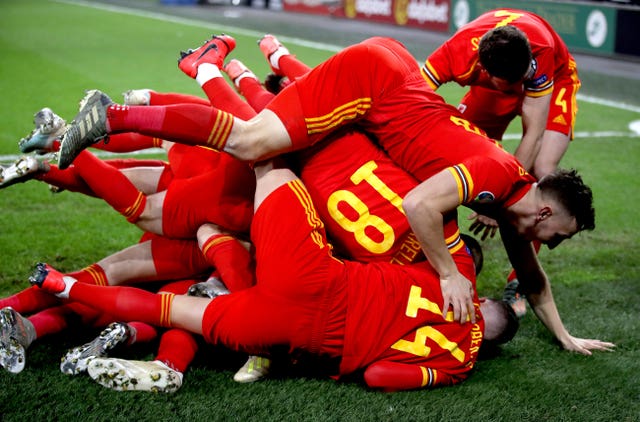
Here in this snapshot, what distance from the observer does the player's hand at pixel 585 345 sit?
4090 millimetres

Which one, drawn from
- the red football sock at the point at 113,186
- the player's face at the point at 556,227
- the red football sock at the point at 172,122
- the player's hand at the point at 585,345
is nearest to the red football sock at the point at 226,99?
the red football sock at the point at 172,122

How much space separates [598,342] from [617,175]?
143 inches

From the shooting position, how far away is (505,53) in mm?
4301

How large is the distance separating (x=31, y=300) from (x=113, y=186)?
672 mm

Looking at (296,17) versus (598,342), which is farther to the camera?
(296,17)

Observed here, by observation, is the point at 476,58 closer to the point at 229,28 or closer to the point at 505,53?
the point at 505,53

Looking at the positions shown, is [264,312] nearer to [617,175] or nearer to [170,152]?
[170,152]

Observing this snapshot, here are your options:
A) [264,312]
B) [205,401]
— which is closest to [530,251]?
[264,312]

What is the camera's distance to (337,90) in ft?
12.7

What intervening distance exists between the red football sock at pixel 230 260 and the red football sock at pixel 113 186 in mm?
443

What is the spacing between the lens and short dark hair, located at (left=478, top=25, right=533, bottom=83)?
4.29m

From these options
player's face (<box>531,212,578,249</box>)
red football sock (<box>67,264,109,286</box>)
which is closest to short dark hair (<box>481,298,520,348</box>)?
player's face (<box>531,212,578,249</box>)

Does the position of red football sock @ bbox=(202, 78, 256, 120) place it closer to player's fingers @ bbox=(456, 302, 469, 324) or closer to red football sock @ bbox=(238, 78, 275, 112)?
red football sock @ bbox=(238, 78, 275, 112)

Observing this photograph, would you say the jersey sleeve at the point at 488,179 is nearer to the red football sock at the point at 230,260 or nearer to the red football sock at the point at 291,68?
the red football sock at the point at 230,260
